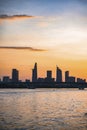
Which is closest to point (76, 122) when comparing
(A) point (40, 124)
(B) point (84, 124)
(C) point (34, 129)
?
(B) point (84, 124)

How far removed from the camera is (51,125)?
2484 inches

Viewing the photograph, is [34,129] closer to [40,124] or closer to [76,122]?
[40,124]

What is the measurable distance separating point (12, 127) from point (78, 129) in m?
11.1

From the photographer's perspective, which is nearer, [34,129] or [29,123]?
[34,129]

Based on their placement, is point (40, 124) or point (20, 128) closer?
point (20, 128)

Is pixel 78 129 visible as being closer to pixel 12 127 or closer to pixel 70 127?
pixel 70 127

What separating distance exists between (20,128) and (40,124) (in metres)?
7.94

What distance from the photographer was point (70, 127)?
198 ft

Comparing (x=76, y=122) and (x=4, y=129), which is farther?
(x=76, y=122)

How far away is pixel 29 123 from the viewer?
65.8 metres

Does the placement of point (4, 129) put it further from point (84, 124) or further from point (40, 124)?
point (84, 124)

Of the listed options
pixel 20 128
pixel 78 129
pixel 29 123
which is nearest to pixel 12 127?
pixel 20 128

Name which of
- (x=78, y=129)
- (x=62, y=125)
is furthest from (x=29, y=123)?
(x=78, y=129)

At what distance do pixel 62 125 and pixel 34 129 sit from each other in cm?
724
